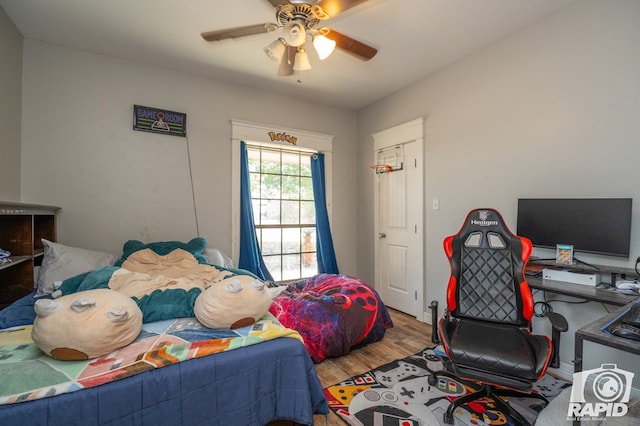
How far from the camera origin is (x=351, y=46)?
1964mm

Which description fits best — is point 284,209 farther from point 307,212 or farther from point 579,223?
point 579,223

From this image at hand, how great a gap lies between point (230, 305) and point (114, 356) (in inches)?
18.8

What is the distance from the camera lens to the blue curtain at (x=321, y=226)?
3.98 metres

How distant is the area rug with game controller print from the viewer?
168 centimetres

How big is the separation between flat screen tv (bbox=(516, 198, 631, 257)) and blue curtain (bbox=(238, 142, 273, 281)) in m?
2.71

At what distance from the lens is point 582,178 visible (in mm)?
2098

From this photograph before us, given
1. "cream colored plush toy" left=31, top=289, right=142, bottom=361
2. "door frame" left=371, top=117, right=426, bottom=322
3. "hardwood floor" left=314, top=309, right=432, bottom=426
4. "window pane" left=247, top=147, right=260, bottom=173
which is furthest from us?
"window pane" left=247, top=147, right=260, bottom=173

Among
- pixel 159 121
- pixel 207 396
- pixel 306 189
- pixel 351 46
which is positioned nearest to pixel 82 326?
pixel 207 396

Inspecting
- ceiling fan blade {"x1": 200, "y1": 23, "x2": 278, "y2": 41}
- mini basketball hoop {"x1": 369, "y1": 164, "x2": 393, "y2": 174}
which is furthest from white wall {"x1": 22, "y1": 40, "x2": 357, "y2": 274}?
ceiling fan blade {"x1": 200, "y1": 23, "x2": 278, "y2": 41}

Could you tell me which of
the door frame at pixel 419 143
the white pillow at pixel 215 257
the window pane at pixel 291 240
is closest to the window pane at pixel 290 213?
the window pane at pixel 291 240

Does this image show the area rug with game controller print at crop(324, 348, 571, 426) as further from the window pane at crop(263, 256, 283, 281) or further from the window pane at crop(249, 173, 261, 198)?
the window pane at crop(249, 173, 261, 198)

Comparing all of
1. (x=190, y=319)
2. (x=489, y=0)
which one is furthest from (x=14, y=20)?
(x=489, y=0)

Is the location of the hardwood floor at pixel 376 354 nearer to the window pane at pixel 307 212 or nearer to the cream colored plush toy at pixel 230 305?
the cream colored plush toy at pixel 230 305

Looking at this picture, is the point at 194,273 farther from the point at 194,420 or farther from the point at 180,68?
the point at 180,68
